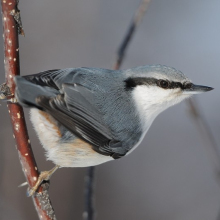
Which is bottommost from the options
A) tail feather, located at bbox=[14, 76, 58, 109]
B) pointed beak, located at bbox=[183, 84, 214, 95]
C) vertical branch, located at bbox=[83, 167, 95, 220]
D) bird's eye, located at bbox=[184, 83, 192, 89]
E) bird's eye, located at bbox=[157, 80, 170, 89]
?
vertical branch, located at bbox=[83, 167, 95, 220]

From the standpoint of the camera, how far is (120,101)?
147 centimetres

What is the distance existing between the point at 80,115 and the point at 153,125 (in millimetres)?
1532

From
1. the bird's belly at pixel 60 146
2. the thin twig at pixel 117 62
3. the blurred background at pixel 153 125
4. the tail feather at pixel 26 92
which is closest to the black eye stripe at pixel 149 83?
the thin twig at pixel 117 62

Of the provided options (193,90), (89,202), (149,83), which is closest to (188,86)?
(193,90)

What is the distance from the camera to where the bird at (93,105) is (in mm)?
1285

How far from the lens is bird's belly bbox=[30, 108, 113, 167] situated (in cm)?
139

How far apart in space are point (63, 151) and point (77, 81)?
0.77 ft

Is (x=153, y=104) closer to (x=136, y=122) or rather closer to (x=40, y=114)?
(x=136, y=122)

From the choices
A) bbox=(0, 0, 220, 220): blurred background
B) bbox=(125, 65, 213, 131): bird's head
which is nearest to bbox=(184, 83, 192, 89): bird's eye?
bbox=(125, 65, 213, 131): bird's head

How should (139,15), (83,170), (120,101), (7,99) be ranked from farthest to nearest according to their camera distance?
(83,170) → (120,101) → (139,15) → (7,99)

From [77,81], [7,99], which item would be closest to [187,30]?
[77,81]

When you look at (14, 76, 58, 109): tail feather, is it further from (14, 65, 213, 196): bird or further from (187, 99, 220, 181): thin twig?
(187, 99, 220, 181): thin twig

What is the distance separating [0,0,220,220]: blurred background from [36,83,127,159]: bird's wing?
108 cm

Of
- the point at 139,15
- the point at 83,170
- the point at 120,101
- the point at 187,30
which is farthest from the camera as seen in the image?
the point at 187,30
